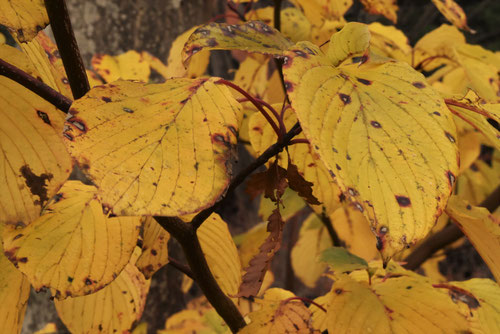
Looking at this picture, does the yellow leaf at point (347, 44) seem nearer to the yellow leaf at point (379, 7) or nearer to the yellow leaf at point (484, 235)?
the yellow leaf at point (484, 235)

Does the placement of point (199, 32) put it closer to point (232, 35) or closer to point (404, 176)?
point (232, 35)

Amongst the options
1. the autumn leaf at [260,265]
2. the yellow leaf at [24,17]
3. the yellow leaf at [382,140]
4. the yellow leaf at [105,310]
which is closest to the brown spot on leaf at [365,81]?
the yellow leaf at [382,140]

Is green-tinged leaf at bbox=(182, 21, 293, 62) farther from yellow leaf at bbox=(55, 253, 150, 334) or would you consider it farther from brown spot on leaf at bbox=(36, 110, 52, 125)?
yellow leaf at bbox=(55, 253, 150, 334)

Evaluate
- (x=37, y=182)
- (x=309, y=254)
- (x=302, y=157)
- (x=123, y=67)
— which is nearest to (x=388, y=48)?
(x=302, y=157)

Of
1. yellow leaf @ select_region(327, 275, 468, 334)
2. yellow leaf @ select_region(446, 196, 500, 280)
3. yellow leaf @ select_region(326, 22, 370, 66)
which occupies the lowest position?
yellow leaf @ select_region(327, 275, 468, 334)

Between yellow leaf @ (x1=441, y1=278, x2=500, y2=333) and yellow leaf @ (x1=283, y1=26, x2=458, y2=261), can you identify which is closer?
yellow leaf @ (x1=283, y1=26, x2=458, y2=261)

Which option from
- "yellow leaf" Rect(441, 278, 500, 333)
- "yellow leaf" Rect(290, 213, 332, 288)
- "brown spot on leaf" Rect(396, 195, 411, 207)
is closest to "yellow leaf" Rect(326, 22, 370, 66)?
"brown spot on leaf" Rect(396, 195, 411, 207)

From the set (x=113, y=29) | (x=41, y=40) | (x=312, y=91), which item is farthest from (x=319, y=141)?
(x=113, y=29)

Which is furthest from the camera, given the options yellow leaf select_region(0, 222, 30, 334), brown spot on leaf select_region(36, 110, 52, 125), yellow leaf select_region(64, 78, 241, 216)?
yellow leaf select_region(0, 222, 30, 334)
